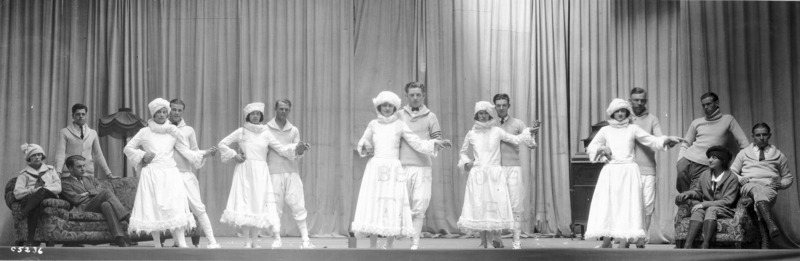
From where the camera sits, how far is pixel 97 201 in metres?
8.03

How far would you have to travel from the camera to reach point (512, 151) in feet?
26.6

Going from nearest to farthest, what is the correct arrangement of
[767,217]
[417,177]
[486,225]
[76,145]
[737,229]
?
[737,229] → [767,217] → [417,177] → [486,225] → [76,145]

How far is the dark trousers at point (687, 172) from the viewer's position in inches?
314

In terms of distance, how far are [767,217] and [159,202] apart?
15.0 feet

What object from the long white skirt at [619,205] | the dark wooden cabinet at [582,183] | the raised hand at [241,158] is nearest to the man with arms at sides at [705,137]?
the long white skirt at [619,205]

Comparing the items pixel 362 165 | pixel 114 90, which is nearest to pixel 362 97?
pixel 362 165

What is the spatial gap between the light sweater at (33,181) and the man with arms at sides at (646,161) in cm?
470

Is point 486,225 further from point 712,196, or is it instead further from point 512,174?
point 712,196

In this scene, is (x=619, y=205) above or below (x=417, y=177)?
below

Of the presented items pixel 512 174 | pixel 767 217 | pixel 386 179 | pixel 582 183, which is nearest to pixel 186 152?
pixel 386 179

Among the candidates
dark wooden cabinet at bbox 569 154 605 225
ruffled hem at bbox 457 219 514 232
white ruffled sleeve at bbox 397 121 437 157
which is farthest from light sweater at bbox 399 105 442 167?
dark wooden cabinet at bbox 569 154 605 225

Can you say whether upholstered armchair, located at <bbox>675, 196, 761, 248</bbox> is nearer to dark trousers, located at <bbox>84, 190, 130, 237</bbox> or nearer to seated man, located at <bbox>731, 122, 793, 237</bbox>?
seated man, located at <bbox>731, 122, 793, 237</bbox>

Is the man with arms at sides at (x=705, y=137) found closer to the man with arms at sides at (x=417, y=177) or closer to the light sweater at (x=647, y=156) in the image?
the light sweater at (x=647, y=156)

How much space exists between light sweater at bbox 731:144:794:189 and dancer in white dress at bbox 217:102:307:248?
3.60 metres
